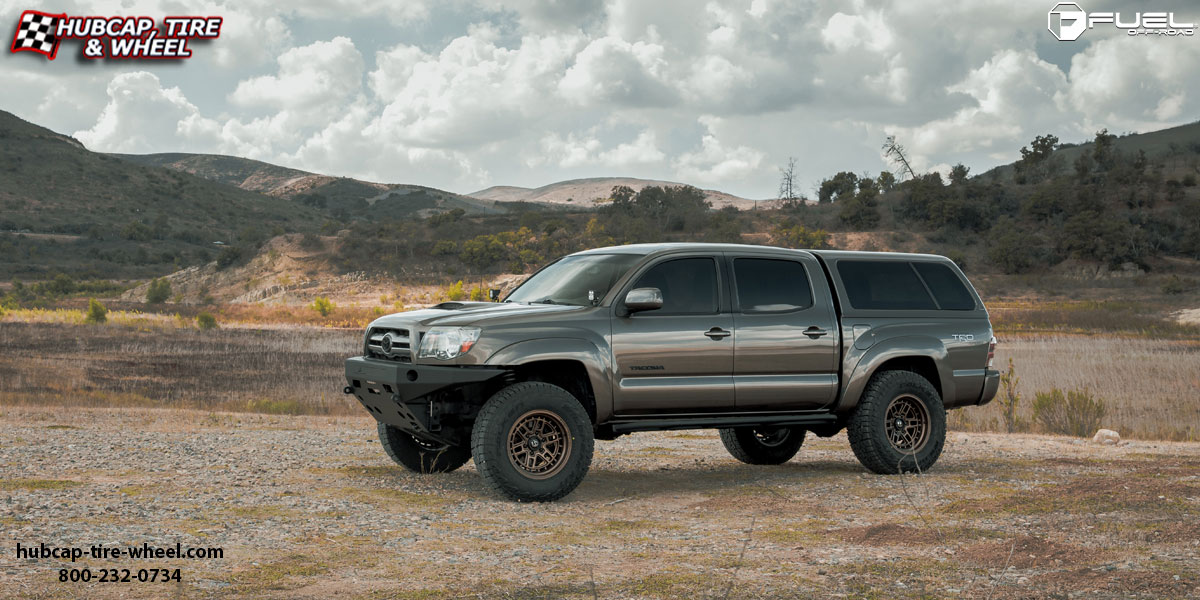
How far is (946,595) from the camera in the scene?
586 cm

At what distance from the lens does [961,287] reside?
11.2 metres

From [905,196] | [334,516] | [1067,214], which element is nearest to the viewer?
[334,516]

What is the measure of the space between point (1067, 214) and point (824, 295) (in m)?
67.6

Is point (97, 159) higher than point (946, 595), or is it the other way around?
point (97, 159)

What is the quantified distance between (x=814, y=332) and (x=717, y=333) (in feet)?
3.56

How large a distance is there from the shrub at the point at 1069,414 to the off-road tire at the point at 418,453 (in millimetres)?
9474

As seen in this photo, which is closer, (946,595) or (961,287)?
(946,595)

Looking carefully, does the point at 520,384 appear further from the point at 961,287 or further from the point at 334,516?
the point at 961,287

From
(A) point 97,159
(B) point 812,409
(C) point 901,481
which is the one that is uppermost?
(A) point 97,159

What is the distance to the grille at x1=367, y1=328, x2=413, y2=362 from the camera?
8805 mm

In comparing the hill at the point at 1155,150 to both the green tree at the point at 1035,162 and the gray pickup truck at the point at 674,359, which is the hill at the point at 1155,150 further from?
the gray pickup truck at the point at 674,359

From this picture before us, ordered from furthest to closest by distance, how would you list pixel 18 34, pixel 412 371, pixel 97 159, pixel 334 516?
1. pixel 97 159
2. pixel 18 34
3. pixel 412 371
4. pixel 334 516

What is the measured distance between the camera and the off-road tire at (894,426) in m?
10.2

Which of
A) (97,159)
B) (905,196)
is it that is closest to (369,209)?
(97,159)
